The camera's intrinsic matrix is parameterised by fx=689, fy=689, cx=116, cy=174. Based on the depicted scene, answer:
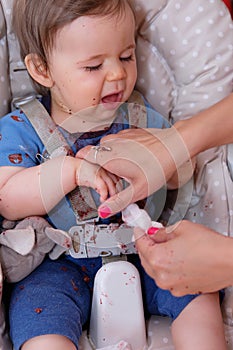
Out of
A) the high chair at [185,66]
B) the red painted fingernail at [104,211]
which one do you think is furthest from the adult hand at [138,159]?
the high chair at [185,66]

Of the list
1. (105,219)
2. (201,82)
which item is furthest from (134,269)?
(201,82)

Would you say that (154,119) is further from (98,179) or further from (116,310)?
(116,310)

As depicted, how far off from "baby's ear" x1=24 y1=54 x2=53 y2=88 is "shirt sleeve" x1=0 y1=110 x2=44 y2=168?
7cm

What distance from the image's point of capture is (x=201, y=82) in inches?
51.9

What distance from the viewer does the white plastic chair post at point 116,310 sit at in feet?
3.76

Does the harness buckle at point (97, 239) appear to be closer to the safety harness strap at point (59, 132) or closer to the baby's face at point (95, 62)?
the safety harness strap at point (59, 132)

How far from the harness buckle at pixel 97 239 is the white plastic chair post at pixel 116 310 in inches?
1.9

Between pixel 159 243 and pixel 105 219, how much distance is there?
0.23 meters

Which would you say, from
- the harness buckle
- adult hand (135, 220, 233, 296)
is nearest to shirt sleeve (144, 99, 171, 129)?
the harness buckle

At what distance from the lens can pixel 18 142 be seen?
1217 millimetres

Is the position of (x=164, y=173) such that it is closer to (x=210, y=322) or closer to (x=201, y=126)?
(x=201, y=126)

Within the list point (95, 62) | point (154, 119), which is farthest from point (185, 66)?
point (95, 62)

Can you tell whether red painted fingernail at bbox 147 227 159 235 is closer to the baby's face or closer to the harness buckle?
the harness buckle

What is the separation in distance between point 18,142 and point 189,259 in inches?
15.8
